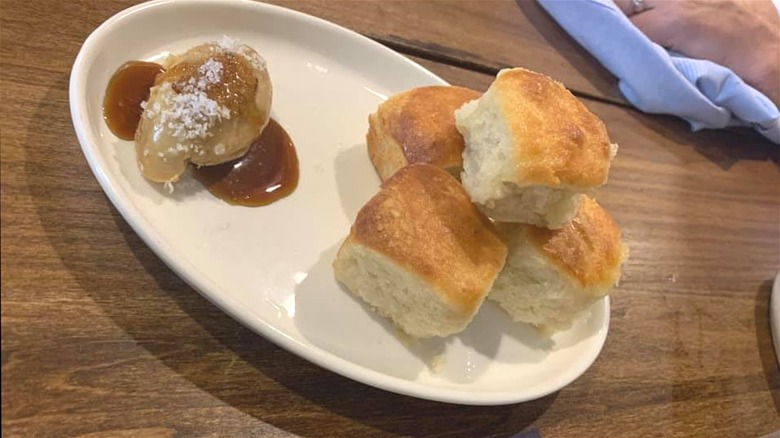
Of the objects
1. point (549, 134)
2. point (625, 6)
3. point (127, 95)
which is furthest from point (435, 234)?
point (625, 6)

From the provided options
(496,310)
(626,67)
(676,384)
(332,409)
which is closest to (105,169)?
(332,409)

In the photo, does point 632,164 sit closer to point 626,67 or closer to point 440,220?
point 626,67

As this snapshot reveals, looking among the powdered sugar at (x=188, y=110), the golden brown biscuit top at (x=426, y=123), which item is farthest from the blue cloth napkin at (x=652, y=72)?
the powdered sugar at (x=188, y=110)

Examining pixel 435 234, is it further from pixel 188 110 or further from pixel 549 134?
pixel 188 110

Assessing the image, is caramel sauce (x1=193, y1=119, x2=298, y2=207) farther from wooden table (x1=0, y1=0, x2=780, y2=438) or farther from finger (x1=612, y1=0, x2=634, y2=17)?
finger (x1=612, y1=0, x2=634, y2=17)

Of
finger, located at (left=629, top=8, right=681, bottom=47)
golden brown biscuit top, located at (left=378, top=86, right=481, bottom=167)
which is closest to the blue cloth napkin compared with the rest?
finger, located at (left=629, top=8, right=681, bottom=47)

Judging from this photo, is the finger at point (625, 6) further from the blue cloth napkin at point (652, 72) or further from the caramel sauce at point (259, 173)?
the caramel sauce at point (259, 173)
